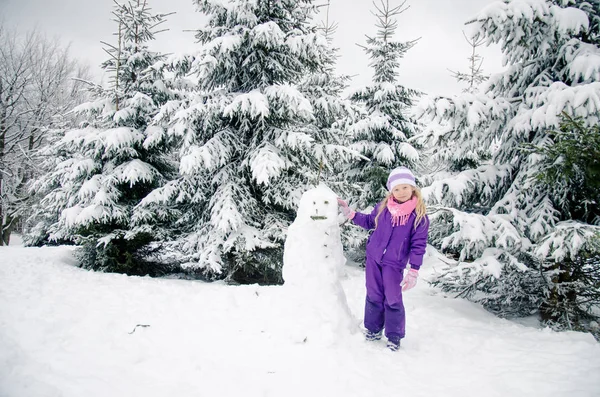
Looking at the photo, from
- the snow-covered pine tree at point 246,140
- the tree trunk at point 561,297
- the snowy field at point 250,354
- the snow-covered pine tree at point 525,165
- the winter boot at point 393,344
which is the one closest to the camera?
the snowy field at point 250,354

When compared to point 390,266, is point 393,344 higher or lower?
lower

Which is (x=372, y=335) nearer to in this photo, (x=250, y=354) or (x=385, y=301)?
(x=385, y=301)

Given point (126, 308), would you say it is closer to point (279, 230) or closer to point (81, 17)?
point (279, 230)

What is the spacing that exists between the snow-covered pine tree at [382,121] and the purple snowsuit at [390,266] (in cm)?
671

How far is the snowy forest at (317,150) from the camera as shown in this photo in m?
3.77

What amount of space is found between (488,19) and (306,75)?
453 cm

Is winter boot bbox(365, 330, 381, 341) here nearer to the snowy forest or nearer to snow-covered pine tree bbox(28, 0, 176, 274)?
the snowy forest

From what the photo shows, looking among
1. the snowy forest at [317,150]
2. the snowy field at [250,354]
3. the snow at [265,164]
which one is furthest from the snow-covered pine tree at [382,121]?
the snowy field at [250,354]

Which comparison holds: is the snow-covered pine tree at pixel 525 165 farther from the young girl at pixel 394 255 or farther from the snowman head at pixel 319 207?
the snowman head at pixel 319 207

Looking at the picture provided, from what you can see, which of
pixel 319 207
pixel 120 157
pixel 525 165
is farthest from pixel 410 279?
pixel 120 157

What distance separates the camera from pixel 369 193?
1021 centimetres

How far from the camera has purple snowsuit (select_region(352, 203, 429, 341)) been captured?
3260mm

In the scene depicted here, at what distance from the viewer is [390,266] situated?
10.9 ft

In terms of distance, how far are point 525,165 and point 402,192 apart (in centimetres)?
222
